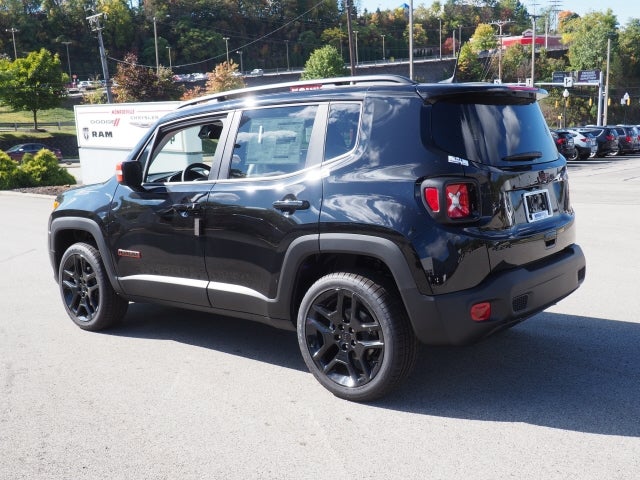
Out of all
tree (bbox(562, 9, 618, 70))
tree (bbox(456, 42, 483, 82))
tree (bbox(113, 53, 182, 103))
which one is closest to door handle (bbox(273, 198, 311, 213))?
tree (bbox(113, 53, 182, 103))

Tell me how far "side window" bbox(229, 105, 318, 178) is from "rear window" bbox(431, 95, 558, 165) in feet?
2.86

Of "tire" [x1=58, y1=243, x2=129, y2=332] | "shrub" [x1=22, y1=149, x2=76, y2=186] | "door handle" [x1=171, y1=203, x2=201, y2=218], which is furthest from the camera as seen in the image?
"shrub" [x1=22, y1=149, x2=76, y2=186]

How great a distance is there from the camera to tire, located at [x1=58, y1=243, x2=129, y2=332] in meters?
5.72

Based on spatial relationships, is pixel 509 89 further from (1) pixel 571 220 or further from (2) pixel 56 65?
(2) pixel 56 65

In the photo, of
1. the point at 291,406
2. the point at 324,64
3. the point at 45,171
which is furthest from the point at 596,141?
the point at 324,64

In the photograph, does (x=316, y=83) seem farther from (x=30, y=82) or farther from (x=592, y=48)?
(x=592, y=48)

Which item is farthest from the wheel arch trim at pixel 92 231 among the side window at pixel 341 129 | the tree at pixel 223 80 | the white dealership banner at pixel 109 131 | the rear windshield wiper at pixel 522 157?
the tree at pixel 223 80

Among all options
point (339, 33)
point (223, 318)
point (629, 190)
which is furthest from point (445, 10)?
point (223, 318)

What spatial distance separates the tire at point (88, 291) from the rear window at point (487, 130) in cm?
314

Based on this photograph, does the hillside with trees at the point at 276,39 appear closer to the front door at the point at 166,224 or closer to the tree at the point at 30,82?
the tree at the point at 30,82

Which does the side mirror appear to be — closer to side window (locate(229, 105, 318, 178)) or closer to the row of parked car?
side window (locate(229, 105, 318, 178))

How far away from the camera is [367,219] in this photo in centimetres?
395

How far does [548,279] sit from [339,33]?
509 ft

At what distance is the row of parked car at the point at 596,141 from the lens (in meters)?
29.4
